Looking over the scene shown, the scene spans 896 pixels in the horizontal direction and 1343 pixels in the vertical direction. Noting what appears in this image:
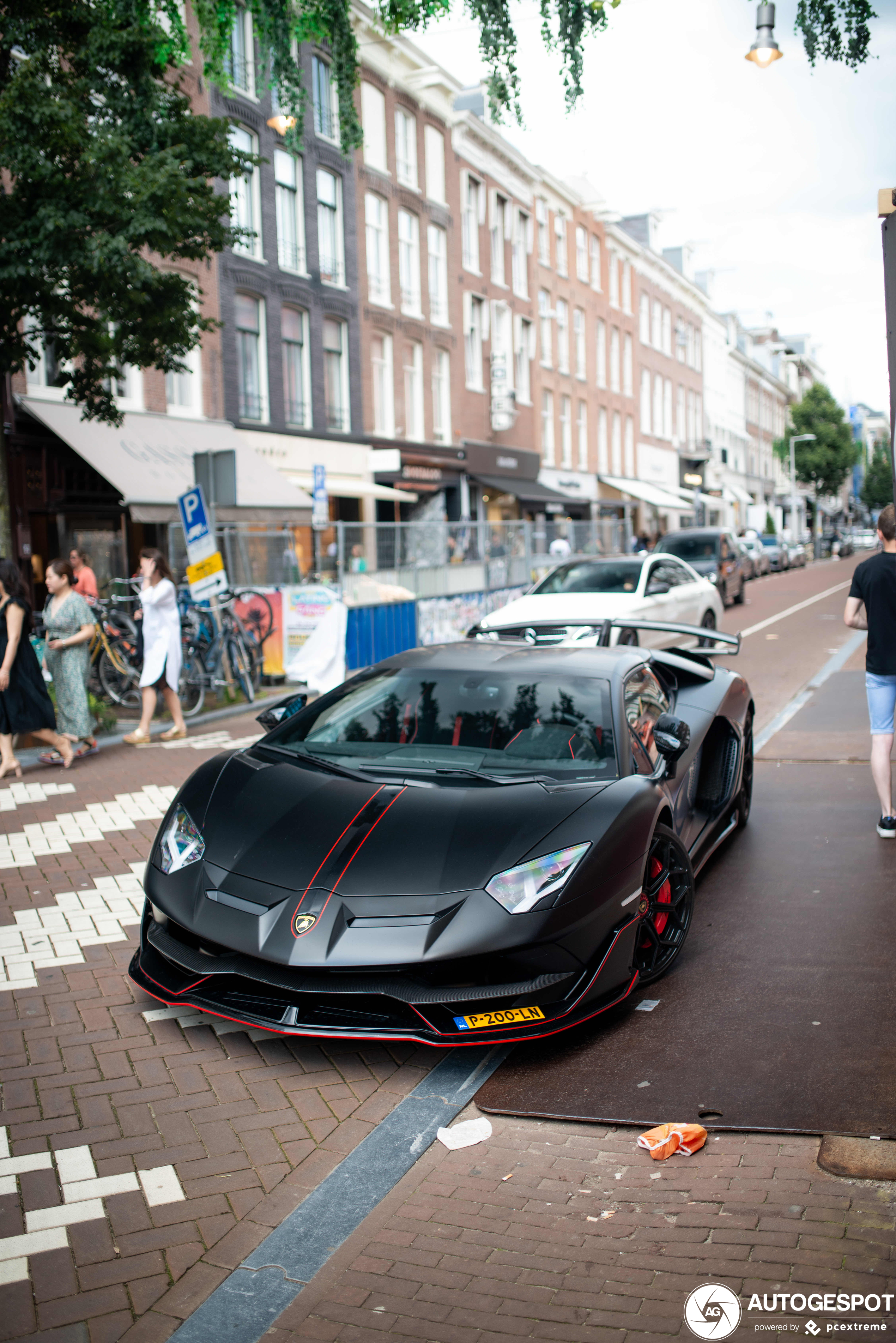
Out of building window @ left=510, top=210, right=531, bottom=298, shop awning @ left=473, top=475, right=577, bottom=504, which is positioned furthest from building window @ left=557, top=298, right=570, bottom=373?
shop awning @ left=473, top=475, right=577, bottom=504

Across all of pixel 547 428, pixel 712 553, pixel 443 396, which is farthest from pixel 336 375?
pixel 547 428

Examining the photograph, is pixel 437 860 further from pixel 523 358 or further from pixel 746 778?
pixel 523 358

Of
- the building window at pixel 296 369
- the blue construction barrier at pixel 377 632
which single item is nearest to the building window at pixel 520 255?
the building window at pixel 296 369

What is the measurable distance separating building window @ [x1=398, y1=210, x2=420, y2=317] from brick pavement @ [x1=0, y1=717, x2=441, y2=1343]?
2881 centimetres

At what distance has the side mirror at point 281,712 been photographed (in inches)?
225

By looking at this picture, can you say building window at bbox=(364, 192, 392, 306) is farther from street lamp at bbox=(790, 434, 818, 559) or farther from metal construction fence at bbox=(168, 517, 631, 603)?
street lamp at bbox=(790, 434, 818, 559)

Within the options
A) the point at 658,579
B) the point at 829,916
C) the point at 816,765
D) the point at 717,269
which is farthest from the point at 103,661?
the point at 717,269

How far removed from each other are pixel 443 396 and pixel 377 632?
19.0 meters

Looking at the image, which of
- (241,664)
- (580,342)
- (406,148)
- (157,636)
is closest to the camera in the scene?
(157,636)

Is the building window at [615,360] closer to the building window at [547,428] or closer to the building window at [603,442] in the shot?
the building window at [603,442]

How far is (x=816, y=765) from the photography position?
918 centimetres

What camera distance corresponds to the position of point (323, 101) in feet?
90.6

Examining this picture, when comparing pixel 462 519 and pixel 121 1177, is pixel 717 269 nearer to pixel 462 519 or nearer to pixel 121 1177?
pixel 462 519

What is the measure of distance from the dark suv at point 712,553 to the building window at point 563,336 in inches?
764
